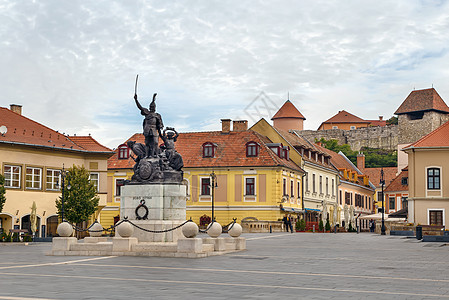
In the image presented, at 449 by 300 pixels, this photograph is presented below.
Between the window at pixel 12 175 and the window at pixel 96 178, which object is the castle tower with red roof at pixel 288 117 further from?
the window at pixel 12 175

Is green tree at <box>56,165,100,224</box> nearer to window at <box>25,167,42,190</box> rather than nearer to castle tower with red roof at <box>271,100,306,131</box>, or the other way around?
window at <box>25,167,42,190</box>

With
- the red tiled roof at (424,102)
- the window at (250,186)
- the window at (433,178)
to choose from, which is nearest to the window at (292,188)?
the window at (250,186)

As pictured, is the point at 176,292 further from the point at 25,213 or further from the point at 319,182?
the point at 319,182

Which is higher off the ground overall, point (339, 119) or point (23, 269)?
point (339, 119)

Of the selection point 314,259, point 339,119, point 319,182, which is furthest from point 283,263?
point 339,119

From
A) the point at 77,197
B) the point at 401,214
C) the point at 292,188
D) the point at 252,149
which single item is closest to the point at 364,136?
the point at 292,188

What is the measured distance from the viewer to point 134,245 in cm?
2395

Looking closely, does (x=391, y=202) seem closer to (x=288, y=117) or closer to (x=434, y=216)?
(x=434, y=216)

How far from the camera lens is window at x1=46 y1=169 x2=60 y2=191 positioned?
52.2 m

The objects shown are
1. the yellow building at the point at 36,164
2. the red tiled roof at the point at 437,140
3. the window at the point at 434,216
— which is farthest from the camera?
the red tiled roof at the point at 437,140

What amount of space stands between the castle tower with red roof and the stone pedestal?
387ft

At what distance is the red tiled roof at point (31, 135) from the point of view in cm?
5025

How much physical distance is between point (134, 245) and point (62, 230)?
2.85 metres

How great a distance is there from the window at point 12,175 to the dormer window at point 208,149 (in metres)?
20.3
